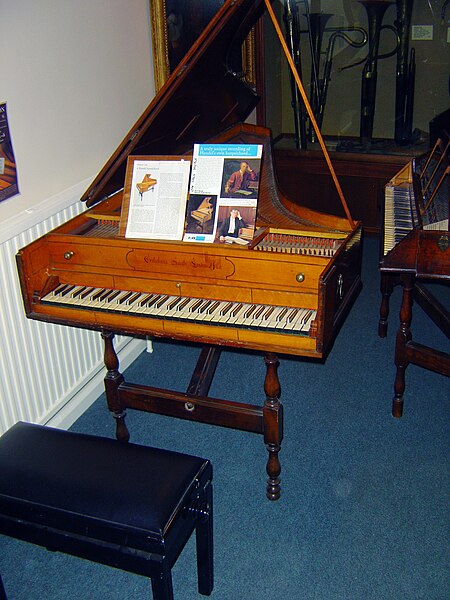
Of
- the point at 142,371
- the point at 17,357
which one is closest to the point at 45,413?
the point at 17,357

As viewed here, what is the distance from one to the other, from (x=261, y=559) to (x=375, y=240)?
3349mm

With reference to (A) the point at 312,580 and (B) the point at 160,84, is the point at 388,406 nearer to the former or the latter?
(A) the point at 312,580

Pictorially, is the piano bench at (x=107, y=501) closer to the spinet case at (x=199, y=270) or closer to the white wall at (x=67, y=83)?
the spinet case at (x=199, y=270)

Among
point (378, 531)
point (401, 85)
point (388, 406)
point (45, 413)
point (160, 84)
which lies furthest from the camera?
point (401, 85)

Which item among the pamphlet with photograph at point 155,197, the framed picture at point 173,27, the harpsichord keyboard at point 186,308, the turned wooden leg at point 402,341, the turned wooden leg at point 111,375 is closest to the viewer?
the harpsichord keyboard at point 186,308

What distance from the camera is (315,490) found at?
108 inches

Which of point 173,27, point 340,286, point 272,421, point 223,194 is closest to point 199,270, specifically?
point 223,194

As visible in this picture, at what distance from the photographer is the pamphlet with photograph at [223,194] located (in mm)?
2416

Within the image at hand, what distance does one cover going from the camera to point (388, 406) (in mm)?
3252

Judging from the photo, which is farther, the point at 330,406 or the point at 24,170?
the point at 330,406

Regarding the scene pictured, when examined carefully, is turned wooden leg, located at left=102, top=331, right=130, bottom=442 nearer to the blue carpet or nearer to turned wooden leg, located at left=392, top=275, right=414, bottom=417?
the blue carpet

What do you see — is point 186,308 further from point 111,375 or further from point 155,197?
point 111,375

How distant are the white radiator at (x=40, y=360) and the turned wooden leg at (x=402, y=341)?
4.83 ft

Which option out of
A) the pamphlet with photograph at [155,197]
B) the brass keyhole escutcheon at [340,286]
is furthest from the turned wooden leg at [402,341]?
the pamphlet with photograph at [155,197]
